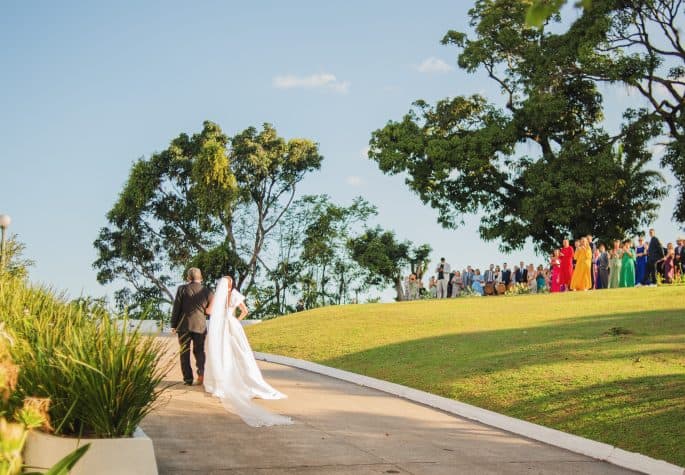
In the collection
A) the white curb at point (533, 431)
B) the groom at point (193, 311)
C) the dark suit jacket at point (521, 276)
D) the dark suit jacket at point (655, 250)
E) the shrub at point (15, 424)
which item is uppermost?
the dark suit jacket at point (655, 250)

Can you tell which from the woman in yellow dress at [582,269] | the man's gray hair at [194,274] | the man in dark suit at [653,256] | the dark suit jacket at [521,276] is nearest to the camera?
the man's gray hair at [194,274]

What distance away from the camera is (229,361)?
567 inches

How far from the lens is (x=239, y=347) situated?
48.2 ft

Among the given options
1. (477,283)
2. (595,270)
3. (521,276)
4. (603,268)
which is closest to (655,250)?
(603,268)

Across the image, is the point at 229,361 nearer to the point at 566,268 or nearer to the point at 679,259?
the point at 566,268

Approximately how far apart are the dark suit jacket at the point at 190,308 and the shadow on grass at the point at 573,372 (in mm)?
4175

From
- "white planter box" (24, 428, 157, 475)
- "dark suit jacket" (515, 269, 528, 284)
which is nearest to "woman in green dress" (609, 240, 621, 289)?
"dark suit jacket" (515, 269, 528, 284)

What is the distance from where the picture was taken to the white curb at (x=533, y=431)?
1016cm

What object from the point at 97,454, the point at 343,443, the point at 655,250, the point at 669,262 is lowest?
the point at 343,443

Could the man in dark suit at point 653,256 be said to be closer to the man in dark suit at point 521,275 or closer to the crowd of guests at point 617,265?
the crowd of guests at point 617,265

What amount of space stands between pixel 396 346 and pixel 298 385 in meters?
5.23

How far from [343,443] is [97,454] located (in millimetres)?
3923

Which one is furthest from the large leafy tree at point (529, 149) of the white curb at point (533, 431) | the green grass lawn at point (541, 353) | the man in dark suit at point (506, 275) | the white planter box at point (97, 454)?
the white planter box at point (97, 454)

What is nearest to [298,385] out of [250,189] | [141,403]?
[141,403]
